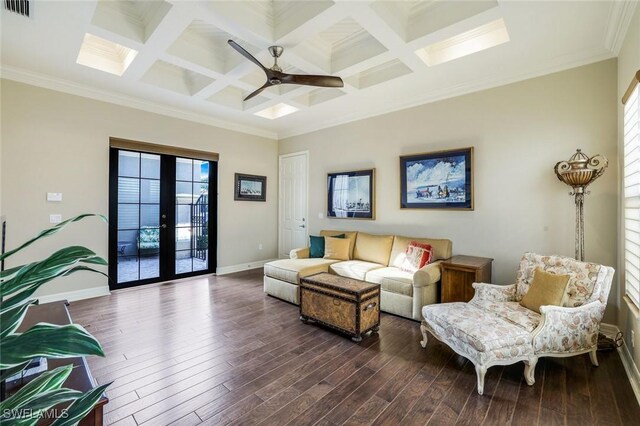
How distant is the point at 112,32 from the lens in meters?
2.83

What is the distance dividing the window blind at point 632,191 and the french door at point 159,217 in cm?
553

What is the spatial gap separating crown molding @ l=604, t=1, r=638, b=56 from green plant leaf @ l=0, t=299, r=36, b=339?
3.97 metres

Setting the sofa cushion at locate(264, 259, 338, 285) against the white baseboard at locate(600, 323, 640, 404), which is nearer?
the white baseboard at locate(600, 323, 640, 404)

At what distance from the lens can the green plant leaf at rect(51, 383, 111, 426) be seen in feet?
2.17

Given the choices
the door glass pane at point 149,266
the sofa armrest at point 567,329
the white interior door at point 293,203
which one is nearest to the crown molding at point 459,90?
→ the white interior door at point 293,203

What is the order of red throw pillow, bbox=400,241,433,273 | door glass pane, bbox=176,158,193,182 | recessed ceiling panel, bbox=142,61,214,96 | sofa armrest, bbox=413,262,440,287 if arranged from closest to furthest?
sofa armrest, bbox=413,262,440,287 < red throw pillow, bbox=400,241,433,273 < recessed ceiling panel, bbox=142,61,214,96 < door glass pane, bbox=176,158,193,182

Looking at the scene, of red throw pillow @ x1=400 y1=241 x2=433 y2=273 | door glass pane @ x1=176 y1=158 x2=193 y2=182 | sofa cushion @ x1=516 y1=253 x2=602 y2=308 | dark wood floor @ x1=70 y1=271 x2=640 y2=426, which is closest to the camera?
dark wood floor @ x1=70 y1=271 x2=640 y2=426

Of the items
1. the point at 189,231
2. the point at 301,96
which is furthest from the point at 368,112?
the point at 189,231

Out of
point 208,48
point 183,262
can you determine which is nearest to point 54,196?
point 183,262

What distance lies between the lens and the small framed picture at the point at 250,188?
5.86 m

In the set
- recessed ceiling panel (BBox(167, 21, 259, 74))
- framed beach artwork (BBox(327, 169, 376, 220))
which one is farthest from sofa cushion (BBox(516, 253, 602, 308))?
recessed ceiling panel (BBox(167, 21, 259, 74))

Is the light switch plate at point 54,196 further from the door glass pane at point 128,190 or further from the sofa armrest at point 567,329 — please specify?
the sofa armrest at point 567,329

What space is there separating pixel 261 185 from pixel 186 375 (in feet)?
14.3

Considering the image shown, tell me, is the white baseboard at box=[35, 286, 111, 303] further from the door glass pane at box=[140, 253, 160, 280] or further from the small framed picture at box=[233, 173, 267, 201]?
the small framed picture at box=[233, 173, 267, 201]
